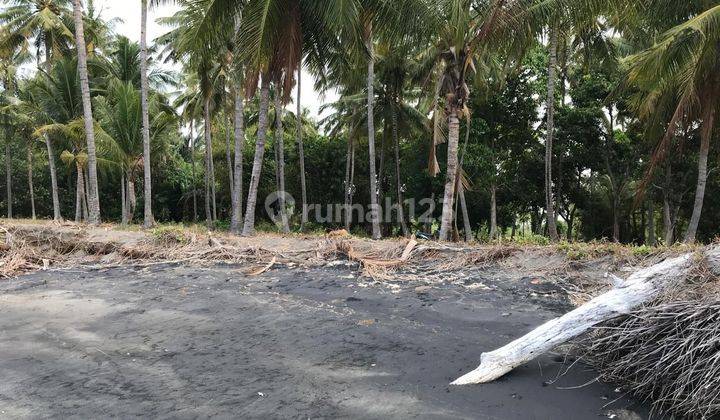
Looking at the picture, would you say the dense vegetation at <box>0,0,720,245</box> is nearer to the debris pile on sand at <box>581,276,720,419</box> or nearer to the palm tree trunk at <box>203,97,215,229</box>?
the palm tree trunk at <box>203,97,215,229</box>

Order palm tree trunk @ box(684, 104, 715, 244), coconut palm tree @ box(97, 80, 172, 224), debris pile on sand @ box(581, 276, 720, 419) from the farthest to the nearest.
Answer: coconut palm tree @ box(97, 80, 172, 224)
palm tree trunk @ box(684, 104, 715, 244)
debris pile on sand @ box(581, 276, 720, 419)

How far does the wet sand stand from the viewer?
375 centimetres

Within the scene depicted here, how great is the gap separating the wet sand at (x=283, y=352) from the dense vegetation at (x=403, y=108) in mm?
5525

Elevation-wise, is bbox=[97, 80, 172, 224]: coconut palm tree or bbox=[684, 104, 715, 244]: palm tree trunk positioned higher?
bbox=[97, 80, 172, 224]: coconut palm tree

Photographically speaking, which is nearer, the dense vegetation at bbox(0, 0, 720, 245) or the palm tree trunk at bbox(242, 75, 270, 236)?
the dense vegetation at bbox(0, 0, 720, 245)

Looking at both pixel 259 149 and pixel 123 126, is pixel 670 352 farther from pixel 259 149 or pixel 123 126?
pixel 123 126

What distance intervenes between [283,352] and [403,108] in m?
17.5

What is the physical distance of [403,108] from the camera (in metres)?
21.1

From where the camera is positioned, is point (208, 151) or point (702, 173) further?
point (208, 151)

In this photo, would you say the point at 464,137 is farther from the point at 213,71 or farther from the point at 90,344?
the point at 90,344

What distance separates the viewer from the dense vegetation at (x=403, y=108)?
35.2ft

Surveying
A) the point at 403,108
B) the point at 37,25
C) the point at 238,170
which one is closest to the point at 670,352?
the point at 238,170

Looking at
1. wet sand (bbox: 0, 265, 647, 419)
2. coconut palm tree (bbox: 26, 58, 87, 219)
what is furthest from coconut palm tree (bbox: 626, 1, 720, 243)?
coconut palm tree (bbox: 26, 58, 87, 219)

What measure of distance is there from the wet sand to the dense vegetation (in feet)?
18.1
